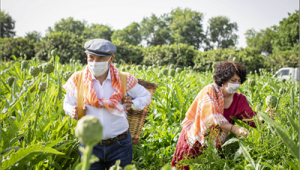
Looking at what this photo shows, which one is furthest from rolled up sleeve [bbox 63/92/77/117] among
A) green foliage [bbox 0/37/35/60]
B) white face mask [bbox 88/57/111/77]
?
green foliage [bbox 0/37/35/60]

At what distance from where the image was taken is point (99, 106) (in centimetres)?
167

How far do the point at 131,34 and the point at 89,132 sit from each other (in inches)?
1937

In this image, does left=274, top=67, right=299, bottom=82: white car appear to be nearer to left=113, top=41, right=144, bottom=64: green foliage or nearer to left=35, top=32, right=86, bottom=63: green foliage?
left=113, top=41, right=144, bottom=64: green foliage

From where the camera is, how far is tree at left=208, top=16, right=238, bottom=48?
41.7m

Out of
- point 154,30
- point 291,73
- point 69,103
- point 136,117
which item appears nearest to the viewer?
→ point 69,103

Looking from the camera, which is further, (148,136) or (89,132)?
(148,136)

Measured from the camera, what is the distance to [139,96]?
77.9 inches

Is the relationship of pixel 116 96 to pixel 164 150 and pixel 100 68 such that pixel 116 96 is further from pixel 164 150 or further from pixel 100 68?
pixel 164 150

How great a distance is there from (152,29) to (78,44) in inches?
1341

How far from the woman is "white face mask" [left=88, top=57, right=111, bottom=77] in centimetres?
84

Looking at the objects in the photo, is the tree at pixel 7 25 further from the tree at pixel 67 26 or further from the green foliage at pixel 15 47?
the green foliage at pixel 15 47

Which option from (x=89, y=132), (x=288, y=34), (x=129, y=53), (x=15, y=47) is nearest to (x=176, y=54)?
(x=129, y=53)

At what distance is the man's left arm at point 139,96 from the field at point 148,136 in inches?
23.3

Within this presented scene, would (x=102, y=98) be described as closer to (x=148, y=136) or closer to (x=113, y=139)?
(x=113, y=139)
